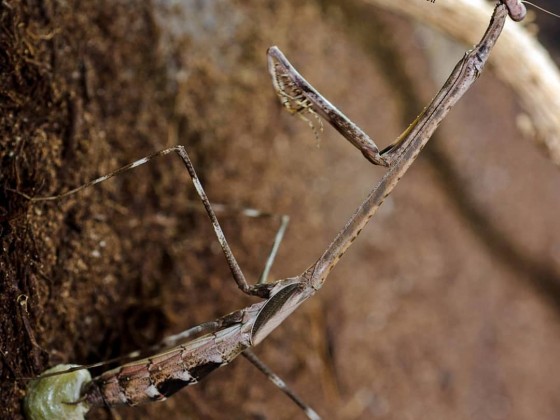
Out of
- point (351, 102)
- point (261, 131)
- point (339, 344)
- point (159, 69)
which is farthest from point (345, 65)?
point (339, 344)

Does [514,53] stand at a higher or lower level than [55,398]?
higher

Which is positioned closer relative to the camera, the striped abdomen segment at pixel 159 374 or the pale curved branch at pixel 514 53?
the striped abdomen segment at pixel 159 374

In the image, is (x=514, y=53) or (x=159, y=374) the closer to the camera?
(x=159, y=374)

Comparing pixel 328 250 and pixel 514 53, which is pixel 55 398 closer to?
pixel 328 250

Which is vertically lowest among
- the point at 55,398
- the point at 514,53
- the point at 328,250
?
the point at 55,398

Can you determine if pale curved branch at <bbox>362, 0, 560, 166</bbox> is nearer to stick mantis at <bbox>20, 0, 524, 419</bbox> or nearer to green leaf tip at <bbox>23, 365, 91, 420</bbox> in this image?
stick mantis at <bbox>20, 0, 524, 419</bbox>

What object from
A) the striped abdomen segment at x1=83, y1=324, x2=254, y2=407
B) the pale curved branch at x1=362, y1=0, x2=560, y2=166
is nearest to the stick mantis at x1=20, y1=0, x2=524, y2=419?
the striped abdomen segment at x1=83, y1=324, x2=254, y2=407

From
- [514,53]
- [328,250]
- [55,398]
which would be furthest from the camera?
[514,53]

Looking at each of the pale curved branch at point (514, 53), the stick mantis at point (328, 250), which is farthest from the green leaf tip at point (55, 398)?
the pale curved branch at point (514, 53)

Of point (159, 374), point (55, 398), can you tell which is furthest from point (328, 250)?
point (55, 398)

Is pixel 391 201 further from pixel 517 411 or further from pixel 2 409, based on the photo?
pixel 2 409

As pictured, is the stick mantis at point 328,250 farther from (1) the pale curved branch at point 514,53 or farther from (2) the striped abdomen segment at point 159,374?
(1) the pale curved branch at point 514,53
